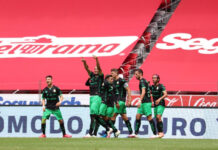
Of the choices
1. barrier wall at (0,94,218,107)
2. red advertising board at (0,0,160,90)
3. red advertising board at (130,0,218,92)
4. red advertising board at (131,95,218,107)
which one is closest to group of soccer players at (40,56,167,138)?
barrier wall at (0,94,218,107)

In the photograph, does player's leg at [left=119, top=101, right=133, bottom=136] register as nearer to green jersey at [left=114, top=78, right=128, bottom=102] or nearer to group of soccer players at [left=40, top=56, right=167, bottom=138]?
group of soccer players at [left=40, top=56, right=167, bottom=138]

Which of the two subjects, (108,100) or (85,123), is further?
(85,123)

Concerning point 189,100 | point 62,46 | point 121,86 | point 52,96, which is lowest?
point 189,100

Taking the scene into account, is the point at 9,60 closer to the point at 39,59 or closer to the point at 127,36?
the point at 39,59

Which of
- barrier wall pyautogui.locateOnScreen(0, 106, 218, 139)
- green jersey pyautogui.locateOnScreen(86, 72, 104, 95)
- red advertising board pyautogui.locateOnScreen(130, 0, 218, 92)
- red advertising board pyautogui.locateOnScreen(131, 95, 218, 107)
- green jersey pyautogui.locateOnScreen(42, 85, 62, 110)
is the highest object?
red advertising board pyautogui.locateOnScreen(130, 0, 218, 92)

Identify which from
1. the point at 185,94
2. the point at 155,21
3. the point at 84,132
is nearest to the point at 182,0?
the point at 155,21

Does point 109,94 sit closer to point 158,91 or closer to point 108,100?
point 108,100

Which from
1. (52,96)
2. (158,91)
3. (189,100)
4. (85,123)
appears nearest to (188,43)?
(189,100)

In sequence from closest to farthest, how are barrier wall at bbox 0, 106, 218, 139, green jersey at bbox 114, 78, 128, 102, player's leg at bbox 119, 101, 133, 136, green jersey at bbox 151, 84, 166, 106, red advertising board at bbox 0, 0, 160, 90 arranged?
green jersey at bbox 151, 84, 166, 106 → green jersey at bbox 114, 78, 128, 102 → player's leg at bbox 119, 101, 133, 136 → barrier wall at bbox 0, 106, 218, 139 → red advertising board at bbox 0, 0, 160, 90

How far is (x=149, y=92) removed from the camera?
677 inches

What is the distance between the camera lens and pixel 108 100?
17.4 m

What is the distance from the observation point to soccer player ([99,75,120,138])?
17.3 metres

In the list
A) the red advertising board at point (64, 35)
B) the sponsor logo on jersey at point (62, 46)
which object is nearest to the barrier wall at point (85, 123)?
the red advertising board at point (64, 35)

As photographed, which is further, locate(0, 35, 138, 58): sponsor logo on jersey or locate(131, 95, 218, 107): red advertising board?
locate(0, 35, 138, 58): sponsor logo on jersey
